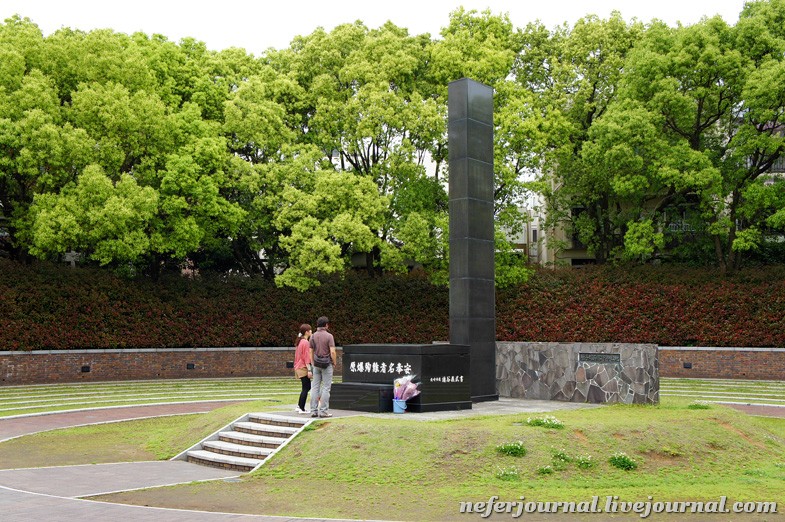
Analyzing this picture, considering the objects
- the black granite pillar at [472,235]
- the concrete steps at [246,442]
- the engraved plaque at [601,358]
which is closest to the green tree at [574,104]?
the black granite pillar at [472,235]

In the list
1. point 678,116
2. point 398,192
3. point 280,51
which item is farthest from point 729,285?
point 280,51

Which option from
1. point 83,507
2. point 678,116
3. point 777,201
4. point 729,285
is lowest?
point 83,507

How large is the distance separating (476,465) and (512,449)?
68 cm

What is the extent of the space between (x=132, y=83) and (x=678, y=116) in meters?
21.6

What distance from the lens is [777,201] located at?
3184cm

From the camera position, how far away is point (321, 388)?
49.1 feet

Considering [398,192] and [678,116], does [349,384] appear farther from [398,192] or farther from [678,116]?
[678,116]

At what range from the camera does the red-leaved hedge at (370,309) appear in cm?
3106

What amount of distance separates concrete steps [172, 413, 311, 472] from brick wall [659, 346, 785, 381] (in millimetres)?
22362

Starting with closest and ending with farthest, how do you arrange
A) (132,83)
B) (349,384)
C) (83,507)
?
(83,507) < (349,384) < (132,83)

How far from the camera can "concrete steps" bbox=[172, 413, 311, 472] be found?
13562 millimetres

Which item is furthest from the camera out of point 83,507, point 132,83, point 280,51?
point 280,51

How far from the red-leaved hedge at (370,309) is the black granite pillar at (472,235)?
16.9 metres

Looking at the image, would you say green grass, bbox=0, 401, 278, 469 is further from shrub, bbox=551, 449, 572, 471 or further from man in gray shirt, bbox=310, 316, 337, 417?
shrub, bbox=551, 449, 572, 471
